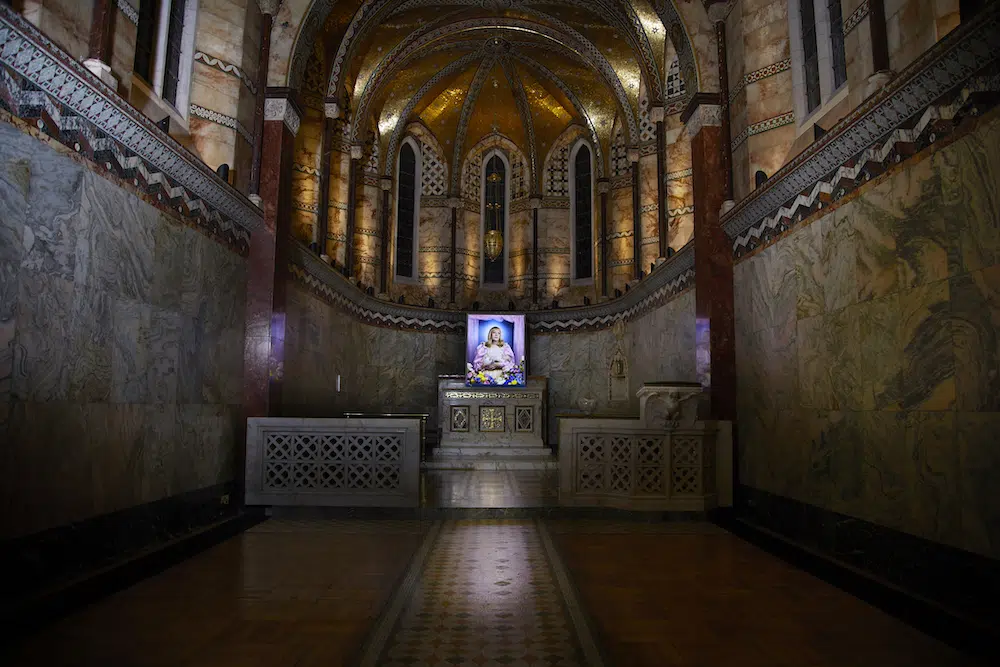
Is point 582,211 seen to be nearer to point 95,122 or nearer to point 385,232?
point 385,232

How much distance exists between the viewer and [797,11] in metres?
7.98

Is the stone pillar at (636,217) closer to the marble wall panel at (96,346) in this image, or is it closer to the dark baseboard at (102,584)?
the marble wall panel at (96,346)

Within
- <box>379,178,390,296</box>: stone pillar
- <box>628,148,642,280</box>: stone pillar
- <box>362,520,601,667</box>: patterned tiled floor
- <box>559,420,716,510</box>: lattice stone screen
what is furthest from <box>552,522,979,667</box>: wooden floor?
<box>379,178,390,296</box>: stone pillar

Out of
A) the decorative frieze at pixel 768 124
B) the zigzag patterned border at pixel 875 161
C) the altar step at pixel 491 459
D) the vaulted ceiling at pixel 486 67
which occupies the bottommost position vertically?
the altar step at pixel 491 459

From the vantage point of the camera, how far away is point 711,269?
8.72 metres

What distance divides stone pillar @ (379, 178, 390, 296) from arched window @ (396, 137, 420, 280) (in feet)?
2.36

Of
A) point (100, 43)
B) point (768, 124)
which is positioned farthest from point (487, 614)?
point (768, 124)

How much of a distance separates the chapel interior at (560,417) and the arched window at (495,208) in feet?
21.0

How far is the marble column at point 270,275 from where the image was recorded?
8.42 meters

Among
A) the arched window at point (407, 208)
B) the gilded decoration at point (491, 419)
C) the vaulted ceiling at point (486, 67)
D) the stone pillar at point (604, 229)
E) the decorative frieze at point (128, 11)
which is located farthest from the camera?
the arched window at point (407, 208)

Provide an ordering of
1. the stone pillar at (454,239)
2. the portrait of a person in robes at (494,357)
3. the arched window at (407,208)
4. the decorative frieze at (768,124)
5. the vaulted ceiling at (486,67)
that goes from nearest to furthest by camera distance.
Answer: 1. the decorative frieze at (768,124)
2. the vaulted ceiling at (486,67)
3. the portrait of a person in robes at (494,357)
4. the arched window at (407,208)
5. the stone pillar at (454,239)

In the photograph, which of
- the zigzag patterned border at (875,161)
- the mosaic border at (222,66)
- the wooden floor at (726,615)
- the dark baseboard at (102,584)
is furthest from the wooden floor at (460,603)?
the mosaic border at (222,66)

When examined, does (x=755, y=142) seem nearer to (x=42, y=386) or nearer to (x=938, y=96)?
(x=938, y=96)

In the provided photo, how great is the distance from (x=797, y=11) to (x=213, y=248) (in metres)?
7.51
